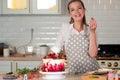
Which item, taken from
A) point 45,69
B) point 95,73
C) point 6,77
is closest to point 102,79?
point 95,73

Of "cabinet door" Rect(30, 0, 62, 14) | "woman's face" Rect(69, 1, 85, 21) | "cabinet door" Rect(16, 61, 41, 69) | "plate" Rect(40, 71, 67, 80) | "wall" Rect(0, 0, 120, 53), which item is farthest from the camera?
"wall" Rect(0, 0, 120, 53)

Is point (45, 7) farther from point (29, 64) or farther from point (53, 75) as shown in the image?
point (53, 75)

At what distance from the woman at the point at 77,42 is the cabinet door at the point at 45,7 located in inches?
78.1

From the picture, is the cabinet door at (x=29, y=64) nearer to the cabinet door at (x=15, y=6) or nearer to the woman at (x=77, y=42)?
the cabinet door at (x=15, y=6)

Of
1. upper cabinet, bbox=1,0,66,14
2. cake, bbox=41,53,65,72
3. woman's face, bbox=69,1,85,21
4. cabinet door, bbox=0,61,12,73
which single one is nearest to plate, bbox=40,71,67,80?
cake, bbox=41,53,65,72

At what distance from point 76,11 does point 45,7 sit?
87.5 inches

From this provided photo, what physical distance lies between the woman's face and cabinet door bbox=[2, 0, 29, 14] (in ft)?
7.33

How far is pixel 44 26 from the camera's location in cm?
531

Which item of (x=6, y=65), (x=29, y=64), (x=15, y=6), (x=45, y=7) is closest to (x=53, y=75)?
(x=29, y=64)

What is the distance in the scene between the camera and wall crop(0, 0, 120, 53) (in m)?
5.14

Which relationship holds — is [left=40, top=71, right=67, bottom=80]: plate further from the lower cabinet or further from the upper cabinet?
the upper cabinet

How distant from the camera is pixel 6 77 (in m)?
2.52

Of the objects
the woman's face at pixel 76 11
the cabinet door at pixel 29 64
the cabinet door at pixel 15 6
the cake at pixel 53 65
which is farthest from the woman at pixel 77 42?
the cabinet door at pixel 15 6

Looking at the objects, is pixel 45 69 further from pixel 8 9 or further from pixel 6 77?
pixel 8 9
